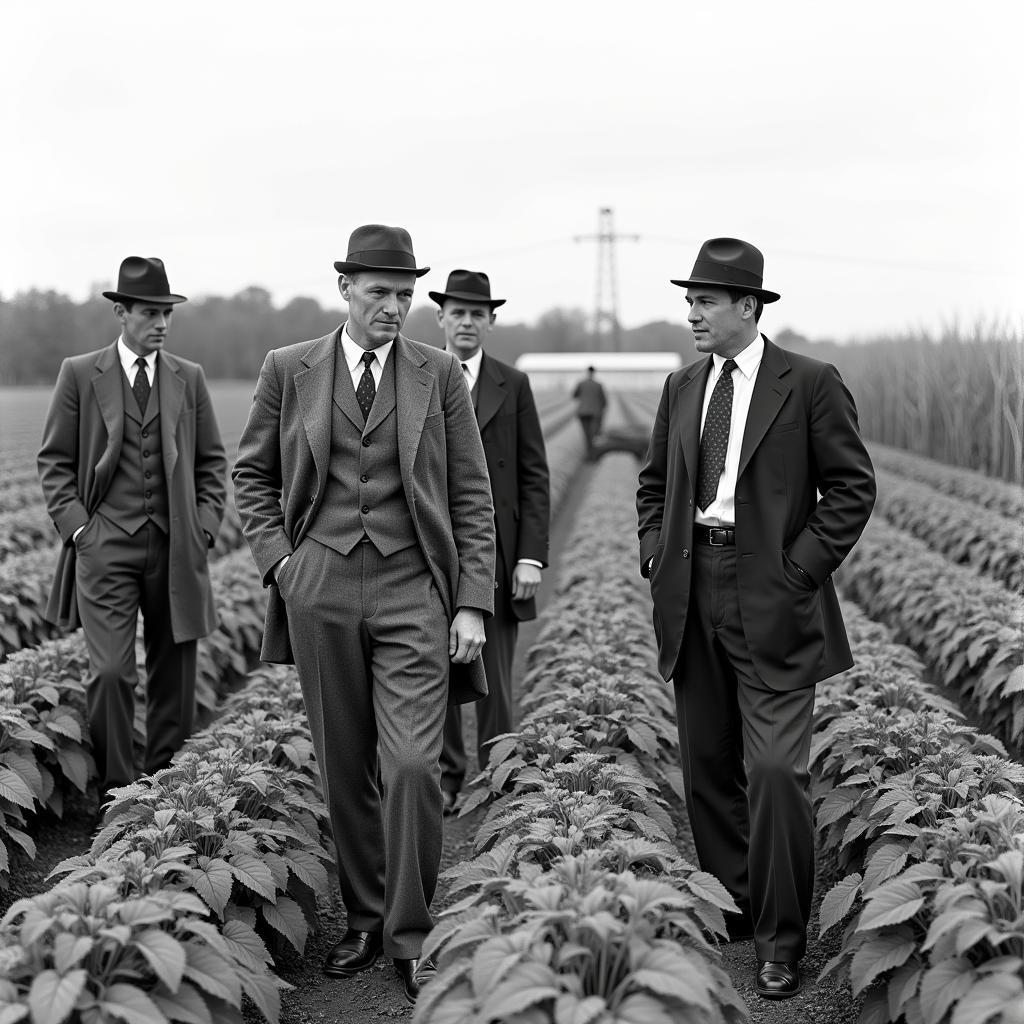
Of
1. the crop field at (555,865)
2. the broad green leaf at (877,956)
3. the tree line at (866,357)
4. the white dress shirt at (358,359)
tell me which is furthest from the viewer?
the tree line at (866,357)

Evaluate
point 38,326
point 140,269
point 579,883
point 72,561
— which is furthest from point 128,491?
A: point 38,326

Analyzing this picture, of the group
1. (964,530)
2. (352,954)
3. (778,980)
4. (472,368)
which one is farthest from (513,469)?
(964,530)

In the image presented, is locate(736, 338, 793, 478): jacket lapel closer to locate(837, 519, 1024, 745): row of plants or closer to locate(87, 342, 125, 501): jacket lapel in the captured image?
locate(837, 519, 1024, 745): row of plants

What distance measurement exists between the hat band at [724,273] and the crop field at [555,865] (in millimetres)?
1764

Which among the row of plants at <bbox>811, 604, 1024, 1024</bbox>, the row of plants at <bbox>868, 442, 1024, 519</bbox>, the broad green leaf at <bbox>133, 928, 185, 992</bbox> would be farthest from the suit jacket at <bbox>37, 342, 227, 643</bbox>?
the row of plants at <bbox>868, 442, 1024, 519</bbox>

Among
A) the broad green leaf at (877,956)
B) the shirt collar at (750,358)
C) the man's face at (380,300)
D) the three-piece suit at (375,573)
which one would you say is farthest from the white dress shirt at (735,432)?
the broad green leaf at (877,956)

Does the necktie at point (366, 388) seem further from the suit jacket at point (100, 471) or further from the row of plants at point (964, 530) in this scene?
the row of plants at point (964, 530)

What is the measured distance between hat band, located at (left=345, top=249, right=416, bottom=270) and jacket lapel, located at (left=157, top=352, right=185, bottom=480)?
2118mm

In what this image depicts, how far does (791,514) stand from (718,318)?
0.70 meters

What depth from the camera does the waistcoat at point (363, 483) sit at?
3660 mm

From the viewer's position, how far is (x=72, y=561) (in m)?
5.38

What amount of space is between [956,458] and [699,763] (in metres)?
18.0

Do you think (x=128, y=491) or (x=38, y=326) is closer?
(x=128, y=491)

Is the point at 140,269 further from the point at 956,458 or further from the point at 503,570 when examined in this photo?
the point at 956,458
